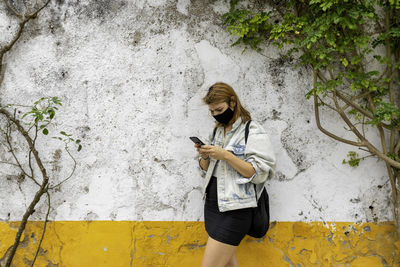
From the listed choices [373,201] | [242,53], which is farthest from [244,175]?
[373,201]

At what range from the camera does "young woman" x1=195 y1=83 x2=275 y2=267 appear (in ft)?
6.65

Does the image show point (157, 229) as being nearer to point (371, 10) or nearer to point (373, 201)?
point (373, 201)

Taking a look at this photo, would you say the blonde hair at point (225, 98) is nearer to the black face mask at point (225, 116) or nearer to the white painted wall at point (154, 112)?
the black face mask at point (225, 116)

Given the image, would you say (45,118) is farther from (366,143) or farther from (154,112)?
(366,143)

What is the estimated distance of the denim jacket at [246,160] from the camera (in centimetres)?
204

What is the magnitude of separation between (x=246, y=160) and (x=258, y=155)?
8cm

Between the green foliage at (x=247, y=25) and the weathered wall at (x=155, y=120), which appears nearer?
the green foliage at (x=247, y=25)

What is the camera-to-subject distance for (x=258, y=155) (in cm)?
203

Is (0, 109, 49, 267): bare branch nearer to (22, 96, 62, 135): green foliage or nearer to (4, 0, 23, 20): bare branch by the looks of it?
(22, 96, 62, 135): green foliage

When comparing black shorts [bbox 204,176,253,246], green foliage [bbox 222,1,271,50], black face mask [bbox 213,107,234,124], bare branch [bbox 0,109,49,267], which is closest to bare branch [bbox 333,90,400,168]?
green foliage [bbox 222,1,271,50]

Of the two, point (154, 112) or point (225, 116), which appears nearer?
point (225, 116)

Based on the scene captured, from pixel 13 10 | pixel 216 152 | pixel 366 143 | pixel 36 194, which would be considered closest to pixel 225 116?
pixel 216 152

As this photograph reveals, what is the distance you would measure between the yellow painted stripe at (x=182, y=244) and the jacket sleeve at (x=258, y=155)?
0.72 m

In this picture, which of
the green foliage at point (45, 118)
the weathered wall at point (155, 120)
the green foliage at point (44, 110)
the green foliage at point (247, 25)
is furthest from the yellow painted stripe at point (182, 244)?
the green foliage at point (247, 25)
